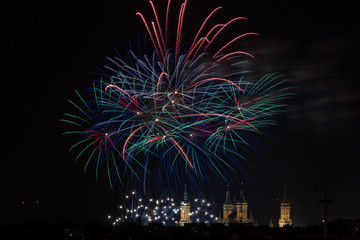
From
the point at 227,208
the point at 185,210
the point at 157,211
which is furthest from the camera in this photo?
the point at 227,208

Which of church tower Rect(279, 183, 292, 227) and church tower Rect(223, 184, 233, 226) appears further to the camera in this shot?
church tower Rect(223, 184, 233, 226)

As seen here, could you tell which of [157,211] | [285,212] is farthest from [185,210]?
[285,212]

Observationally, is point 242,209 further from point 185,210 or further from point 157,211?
point 157,211

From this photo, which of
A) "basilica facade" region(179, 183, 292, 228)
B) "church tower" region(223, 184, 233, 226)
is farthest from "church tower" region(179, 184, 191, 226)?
"church tower" region(223, 184, 233, 226)

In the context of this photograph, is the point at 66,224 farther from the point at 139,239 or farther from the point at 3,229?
the point at 139,239

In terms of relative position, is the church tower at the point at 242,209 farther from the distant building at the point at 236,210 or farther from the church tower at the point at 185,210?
the church tower at the point at 185,210

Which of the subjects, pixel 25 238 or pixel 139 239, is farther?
pixel 139 239

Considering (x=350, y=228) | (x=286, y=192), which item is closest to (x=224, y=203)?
(x=286, y=192)

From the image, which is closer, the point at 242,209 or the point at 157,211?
the point at 157,211

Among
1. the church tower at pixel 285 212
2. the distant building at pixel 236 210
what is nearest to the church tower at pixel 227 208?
the distant building at pixel 236 210

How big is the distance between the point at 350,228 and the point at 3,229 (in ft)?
111

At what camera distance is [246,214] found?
518ft

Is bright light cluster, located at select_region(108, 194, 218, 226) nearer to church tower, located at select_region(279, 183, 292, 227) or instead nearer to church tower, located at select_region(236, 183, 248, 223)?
church tower, located at select_region(236, 183, 248, 223)

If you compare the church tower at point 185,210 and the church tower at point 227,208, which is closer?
the church tower at point 185,210
